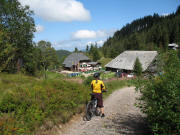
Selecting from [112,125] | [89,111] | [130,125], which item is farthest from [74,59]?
[130,125]

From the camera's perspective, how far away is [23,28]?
24328 mm

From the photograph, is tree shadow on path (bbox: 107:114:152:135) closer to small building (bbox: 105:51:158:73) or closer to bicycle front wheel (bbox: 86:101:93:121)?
bicycle front wheel (bbox: 86:101:93:121)

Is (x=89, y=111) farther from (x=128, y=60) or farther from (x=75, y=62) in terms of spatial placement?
(x=75, y=62)

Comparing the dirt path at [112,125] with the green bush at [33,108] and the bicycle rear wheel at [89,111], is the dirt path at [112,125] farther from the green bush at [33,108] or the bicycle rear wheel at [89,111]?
the green bush at [33,108]

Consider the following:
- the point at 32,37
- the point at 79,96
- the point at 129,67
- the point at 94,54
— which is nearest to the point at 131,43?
the point at 94,54

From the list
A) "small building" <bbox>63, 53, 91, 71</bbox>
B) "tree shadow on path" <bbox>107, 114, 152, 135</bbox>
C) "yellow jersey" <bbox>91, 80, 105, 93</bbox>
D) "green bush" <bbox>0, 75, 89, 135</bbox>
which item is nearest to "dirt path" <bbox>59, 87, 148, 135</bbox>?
"tree shadow on path" <bbox>107, 114, 152, 135</bbox>

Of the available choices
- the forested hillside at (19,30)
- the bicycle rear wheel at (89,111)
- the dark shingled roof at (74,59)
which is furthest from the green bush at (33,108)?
the dark shingled roof at (74,59)

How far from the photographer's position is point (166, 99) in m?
3.35

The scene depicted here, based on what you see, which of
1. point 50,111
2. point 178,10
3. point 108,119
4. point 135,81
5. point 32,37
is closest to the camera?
point 135,81

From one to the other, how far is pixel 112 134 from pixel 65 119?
90.5 inches

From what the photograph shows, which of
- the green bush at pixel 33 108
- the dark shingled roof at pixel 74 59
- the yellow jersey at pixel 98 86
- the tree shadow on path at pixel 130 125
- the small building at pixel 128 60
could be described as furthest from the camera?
the dark shingled roof at pixel 74 59

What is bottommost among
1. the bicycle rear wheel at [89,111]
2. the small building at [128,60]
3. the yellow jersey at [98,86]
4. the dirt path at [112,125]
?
the dirt path at [112,125]

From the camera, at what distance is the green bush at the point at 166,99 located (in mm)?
3184

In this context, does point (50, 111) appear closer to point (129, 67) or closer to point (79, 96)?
point (79, 96)
